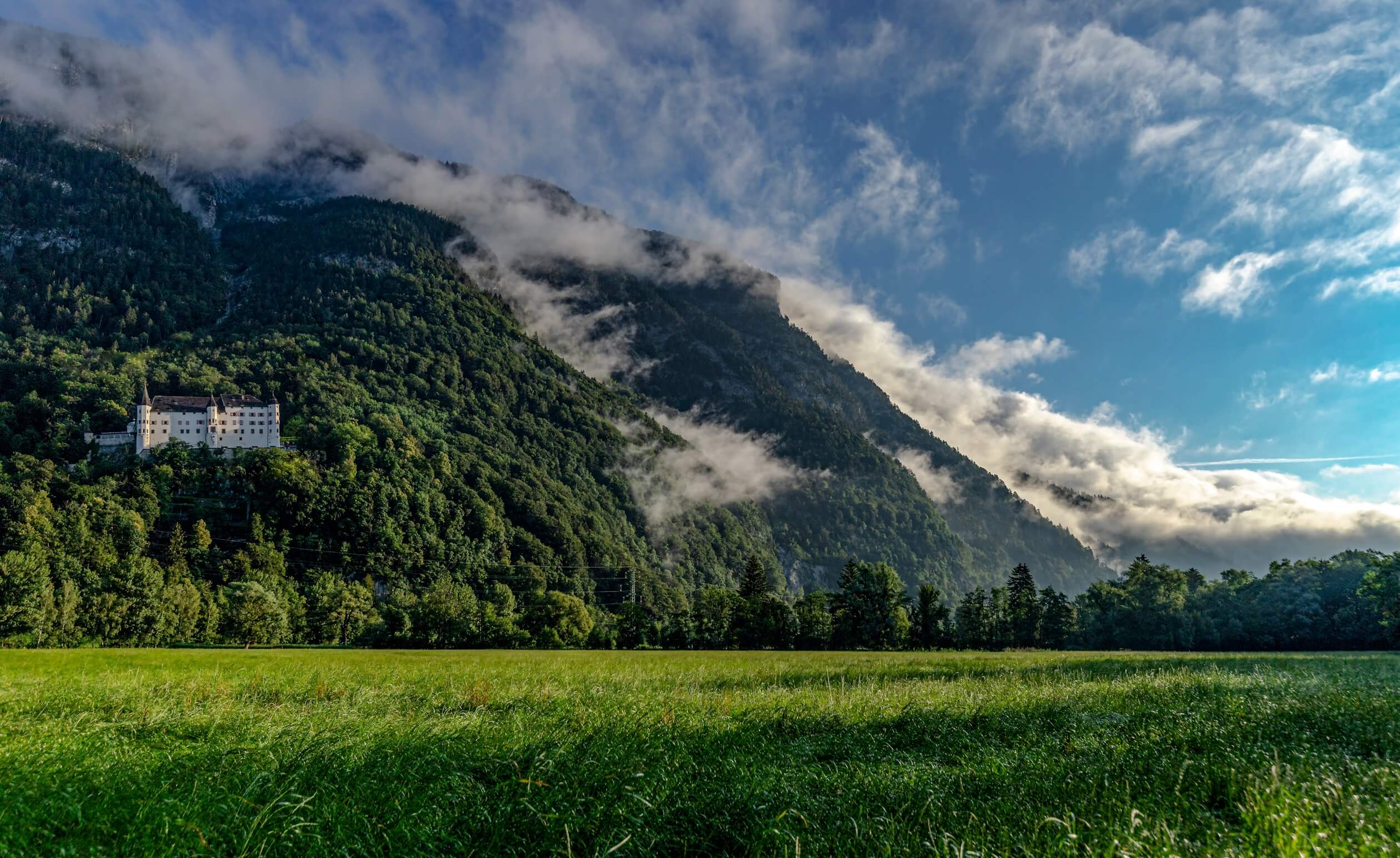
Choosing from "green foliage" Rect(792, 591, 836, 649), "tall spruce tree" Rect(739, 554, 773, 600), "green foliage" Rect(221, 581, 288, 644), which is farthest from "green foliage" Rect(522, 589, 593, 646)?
"green foliage" Rect(221, 581, 288, 644)

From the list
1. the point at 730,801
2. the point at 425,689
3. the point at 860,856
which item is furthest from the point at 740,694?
the point at 860,856

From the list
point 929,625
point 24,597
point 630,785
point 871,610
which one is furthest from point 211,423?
point 630,785

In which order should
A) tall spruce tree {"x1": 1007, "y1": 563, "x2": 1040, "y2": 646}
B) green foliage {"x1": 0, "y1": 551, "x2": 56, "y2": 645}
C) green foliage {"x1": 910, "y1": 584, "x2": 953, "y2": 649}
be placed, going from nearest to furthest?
green foliage {"x1": 0, "y1": 551, "x2": 56, "y2": 645}, green foliage {"x1": 910, "y1": 584, "x2": 953, "y2": 649}, tall spruce tree {"x1": 1007, "y1": 563, "x2": 1040, "y2": 646}

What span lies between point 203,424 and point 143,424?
13.4m

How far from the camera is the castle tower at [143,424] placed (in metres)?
158

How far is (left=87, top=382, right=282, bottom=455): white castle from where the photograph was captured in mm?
159125

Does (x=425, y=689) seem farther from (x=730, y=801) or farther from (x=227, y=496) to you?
(x=227, y=496)

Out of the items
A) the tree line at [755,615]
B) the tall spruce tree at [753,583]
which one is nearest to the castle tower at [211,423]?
the tree line at [755,615]

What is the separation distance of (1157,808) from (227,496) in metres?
184

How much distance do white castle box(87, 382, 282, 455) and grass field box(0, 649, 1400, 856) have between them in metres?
184

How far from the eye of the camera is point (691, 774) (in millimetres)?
9086

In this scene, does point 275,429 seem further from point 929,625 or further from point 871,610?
point 929,625

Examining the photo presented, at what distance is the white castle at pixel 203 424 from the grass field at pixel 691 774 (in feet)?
603

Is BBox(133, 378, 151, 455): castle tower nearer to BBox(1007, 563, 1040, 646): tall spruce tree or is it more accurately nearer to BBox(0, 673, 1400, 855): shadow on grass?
BBox(1007, 563, 1040, 646): tall spruce tree
